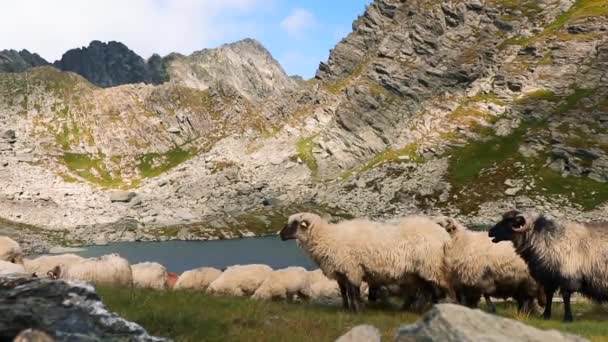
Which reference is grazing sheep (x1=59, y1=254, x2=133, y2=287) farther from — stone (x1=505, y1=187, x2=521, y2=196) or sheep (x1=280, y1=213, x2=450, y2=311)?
stone (x1=505, y1=187, x2=521, y2=196)

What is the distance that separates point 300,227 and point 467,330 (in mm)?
14618

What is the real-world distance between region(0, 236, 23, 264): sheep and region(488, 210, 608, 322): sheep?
2150cm

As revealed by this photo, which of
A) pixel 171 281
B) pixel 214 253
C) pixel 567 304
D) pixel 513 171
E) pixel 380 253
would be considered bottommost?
pixel 214 253

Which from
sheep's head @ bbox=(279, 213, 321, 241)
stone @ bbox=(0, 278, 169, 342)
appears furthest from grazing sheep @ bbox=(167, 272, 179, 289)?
stone @ bbox=(0, 278, 169, 342)

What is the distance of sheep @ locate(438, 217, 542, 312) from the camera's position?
18.4 m

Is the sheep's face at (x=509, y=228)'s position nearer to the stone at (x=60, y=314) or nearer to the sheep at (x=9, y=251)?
the stone at (x=60, y=314)

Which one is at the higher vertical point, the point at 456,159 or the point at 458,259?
the point at 456,159

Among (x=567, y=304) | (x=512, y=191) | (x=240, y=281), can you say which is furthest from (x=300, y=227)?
(x=512, y=191)

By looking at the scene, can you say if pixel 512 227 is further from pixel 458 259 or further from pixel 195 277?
pixel 195 277

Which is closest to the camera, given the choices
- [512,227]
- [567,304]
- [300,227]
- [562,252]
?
[567,304]

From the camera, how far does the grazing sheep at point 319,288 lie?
2626 cm

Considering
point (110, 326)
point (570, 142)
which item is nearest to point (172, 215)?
point (570, 142)

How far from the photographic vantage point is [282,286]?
27391mm

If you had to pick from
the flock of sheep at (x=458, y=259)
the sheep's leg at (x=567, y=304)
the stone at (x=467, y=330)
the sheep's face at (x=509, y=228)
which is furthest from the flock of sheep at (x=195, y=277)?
the stone at (x=467, y=330)
